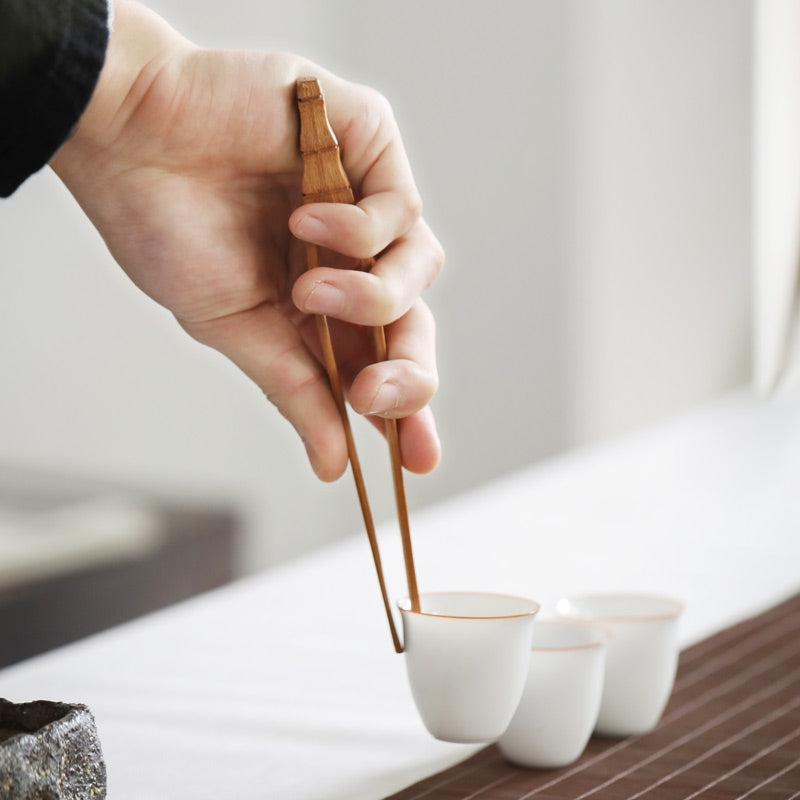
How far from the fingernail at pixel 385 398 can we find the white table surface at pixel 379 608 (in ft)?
0.79

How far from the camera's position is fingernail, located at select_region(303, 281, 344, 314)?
0.76m

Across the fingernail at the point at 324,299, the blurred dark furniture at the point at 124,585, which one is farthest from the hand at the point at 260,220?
the blurred dark furniture at the point at 124,585

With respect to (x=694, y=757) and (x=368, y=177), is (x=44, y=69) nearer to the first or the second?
(x=368, y=177)

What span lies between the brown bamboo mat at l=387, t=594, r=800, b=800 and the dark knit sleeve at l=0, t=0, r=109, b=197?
18.2 inches

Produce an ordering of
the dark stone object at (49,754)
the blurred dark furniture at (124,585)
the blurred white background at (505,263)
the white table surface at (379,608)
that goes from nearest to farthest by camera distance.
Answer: the dark stone object at (49,754)
the white table surface at (379,608)
the blurred dark furniture at (124,585)
the blurred white background at (505,263)

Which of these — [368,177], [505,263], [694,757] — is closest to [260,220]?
[368,177]

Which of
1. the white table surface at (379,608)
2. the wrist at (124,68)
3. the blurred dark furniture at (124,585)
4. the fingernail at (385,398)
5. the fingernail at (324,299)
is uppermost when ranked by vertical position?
the wrist at (124,68)

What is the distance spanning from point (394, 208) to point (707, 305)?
2.93m

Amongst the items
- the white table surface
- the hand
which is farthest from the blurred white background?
the hand

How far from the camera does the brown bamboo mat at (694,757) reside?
740mm

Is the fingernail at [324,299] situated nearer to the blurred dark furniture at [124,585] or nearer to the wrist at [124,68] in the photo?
the wrist at [124,68]

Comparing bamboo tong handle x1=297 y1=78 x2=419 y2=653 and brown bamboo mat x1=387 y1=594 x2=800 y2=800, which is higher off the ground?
bamboo tong handle x1=297 y1=78 x2=419 y2=653

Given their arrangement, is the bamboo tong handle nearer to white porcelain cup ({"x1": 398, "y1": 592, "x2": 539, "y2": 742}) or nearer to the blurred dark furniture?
white porcelain cup ({"x1": 398, "y1": 592, "x2": 539, "y2": 742})

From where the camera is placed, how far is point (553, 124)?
10.7 ft
